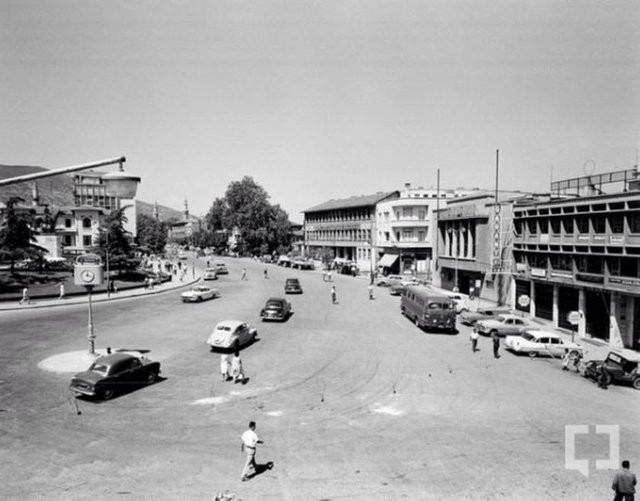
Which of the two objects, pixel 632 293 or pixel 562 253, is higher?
pixel 562 253

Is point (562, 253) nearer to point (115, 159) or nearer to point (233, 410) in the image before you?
point (233, 410)

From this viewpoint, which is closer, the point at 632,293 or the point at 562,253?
the point at 632,293

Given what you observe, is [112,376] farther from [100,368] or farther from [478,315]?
[478,315]

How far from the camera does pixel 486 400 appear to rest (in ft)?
59.2

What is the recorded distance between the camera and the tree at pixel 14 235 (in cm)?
5256

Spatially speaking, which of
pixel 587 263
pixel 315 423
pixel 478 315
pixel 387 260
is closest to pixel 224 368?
pixel 315 423

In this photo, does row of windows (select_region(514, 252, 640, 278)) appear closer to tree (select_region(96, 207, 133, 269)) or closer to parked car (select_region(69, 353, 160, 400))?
parked car (select_region(69, 353, 160, 400))

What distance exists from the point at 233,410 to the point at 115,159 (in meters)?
10.9

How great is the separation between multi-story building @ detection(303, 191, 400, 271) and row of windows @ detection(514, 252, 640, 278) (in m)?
34.2

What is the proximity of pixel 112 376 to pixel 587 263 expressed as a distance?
30.5 m

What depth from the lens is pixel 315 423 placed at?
597 inches

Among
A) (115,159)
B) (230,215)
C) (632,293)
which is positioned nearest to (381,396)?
(115,159)

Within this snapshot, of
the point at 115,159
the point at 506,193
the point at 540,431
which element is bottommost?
the point at 540,431

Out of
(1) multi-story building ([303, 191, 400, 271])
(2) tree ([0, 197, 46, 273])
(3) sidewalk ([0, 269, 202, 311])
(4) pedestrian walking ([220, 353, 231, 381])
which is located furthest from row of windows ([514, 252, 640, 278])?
(2) tree ([0, 197, 46, 273])
